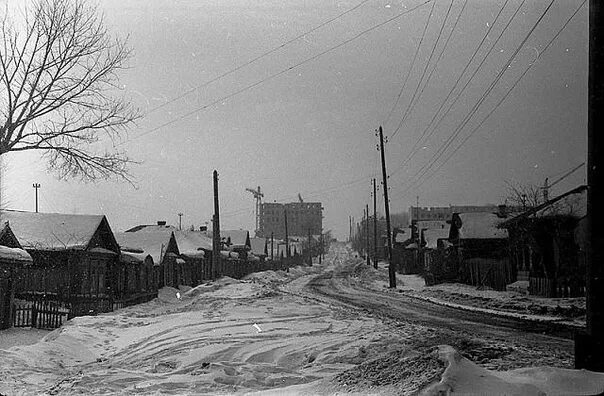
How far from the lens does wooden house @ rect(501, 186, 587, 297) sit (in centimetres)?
2272

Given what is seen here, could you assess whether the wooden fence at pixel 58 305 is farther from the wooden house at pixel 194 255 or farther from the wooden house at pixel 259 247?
the wooden house at pixel 259 247

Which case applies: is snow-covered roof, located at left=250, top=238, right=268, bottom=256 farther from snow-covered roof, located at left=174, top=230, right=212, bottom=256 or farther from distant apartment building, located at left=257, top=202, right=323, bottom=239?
snow-covered roof, located at left=174, top=230, right=212, bottom=256

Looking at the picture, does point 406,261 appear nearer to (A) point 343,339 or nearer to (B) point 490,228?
(B) point 490,228

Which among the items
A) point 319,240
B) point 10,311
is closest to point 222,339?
point 10,311

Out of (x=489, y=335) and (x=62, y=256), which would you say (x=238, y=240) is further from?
(x=489, y=335)

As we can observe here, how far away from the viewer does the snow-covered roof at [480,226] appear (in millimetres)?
35344

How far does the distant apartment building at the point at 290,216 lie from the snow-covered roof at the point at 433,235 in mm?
29103

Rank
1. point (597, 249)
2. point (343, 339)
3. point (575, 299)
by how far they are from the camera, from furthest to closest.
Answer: point (575, 299) < point (343, 339) < point (597, 249)

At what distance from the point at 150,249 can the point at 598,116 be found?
36.6 meters

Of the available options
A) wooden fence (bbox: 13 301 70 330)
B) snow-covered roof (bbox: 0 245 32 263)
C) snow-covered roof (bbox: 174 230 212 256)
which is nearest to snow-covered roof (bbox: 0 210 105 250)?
wooden fence (bbox: 13 301 70 330)

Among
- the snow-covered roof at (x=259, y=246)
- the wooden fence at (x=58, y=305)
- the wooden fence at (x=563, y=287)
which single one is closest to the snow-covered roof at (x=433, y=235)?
the wooden fence at (x=58, y=305)

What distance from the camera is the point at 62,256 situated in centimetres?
2753

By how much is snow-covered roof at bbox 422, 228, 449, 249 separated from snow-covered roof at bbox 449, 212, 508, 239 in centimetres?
1112

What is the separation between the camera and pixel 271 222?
275 ft
